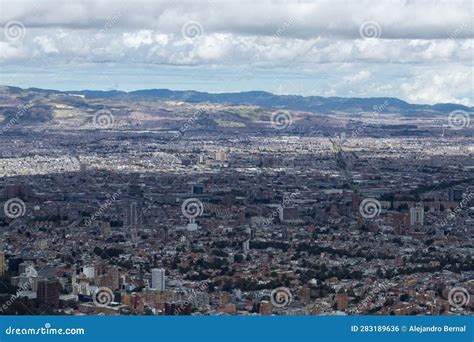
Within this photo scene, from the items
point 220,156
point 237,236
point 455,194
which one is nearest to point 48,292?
point 237,236

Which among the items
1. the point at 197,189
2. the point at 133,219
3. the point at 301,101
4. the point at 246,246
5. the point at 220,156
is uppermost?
the point at 301,101

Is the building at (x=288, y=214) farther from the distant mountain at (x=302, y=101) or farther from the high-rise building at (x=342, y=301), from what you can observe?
the distant mountain at (x=302, y=101)

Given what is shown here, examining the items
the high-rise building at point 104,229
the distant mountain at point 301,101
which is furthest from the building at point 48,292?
the distant mountain at point 301,101

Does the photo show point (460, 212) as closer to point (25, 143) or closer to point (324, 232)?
point (324, 232)

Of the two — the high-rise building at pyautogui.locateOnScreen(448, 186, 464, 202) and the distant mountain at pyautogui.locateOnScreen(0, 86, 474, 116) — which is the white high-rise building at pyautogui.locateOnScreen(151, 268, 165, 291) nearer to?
the high-rise building at pyautogui.locateOnScreen(448, 186, 464, 202)

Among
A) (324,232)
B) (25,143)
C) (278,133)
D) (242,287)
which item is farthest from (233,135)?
(242,287)

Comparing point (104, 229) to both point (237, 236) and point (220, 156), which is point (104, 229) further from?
point (220, 156)

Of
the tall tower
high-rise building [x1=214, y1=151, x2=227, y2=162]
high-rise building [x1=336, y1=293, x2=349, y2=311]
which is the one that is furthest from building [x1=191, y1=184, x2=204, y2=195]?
high-rise building [x1=336, y1=293, x2=349, y2=311]
